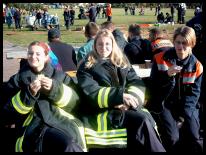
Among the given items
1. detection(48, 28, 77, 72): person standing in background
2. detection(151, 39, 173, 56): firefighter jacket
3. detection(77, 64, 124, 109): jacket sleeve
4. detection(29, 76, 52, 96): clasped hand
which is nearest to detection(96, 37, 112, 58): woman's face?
detection(77, 64, 124, 109): jacket sleeve

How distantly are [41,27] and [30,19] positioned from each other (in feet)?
4.42

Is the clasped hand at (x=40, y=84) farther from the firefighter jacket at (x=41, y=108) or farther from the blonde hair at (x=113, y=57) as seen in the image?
the blonde hair at (x=113, y=57)

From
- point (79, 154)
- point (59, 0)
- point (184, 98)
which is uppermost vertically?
point (59, 0)

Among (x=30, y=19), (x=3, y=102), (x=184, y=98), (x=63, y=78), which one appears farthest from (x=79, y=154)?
(x=30, y=19)

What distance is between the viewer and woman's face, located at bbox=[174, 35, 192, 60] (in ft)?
14.7

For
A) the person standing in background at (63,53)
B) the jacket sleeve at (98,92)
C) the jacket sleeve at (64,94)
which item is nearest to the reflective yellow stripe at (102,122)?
the jacket sleeve at (98,92)

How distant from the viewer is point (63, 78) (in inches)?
166

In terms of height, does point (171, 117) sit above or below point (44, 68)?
below

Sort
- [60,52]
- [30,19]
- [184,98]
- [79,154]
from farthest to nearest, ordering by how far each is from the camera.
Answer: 1. [30,19]
2. [60,52]
3. [184,98]
4. [79,154]

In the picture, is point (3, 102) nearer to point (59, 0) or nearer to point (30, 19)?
point (59, 0)

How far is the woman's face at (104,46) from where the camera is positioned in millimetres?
4398

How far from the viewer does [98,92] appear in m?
4.10

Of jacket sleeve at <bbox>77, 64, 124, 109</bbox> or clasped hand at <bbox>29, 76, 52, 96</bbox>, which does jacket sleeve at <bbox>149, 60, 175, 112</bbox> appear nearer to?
jacket sleeve at <bbox>77, 64, 124, 109</bbox>

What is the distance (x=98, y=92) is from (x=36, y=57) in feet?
2.47
